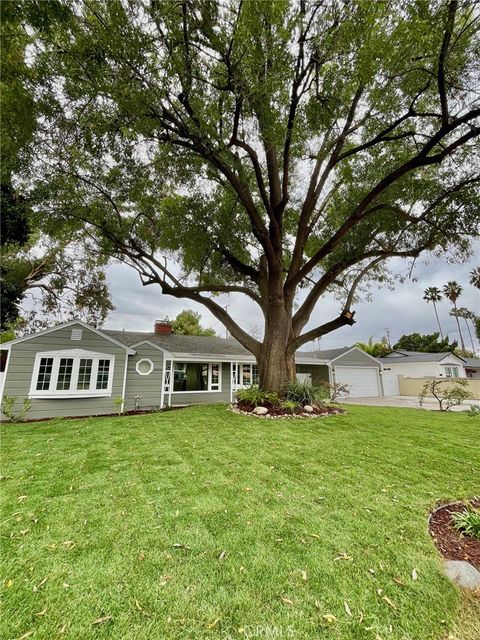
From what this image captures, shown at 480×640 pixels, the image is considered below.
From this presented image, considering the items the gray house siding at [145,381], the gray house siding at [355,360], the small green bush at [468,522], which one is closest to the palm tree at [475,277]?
the gray house siding at [355,360]

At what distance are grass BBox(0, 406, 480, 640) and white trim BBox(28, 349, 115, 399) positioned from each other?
211 inches

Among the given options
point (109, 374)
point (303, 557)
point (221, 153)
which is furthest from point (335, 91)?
point (109, 374)

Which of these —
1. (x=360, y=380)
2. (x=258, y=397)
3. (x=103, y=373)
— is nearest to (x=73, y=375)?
(x=103, y=373)

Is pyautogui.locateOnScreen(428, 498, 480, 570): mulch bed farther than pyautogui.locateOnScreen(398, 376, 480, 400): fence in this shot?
No

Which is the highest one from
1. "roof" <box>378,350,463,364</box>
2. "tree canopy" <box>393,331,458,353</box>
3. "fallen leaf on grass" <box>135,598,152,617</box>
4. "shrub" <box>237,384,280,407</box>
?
"tree canopy" <box>393,331,458,353</box>

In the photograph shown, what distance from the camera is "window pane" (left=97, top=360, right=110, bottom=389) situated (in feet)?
34.2

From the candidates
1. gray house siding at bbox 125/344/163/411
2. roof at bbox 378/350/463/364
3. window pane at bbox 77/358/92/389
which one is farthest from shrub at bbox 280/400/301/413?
roof at bbox 378/350/463/364

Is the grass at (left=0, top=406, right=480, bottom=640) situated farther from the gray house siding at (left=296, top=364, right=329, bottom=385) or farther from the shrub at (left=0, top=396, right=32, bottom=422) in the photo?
the gray house siding at (left=296, top=364, right=329, bottom=385)

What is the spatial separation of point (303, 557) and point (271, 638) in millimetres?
727

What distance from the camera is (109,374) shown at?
10625 millimetres

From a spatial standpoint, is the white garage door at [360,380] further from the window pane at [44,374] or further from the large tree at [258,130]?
the window pane at [44,374]

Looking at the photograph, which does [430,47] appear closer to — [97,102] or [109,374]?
[97,102]

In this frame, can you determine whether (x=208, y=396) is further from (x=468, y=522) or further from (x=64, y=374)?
(x=468, y=522)

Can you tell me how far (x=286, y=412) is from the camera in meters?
A: 8.21
